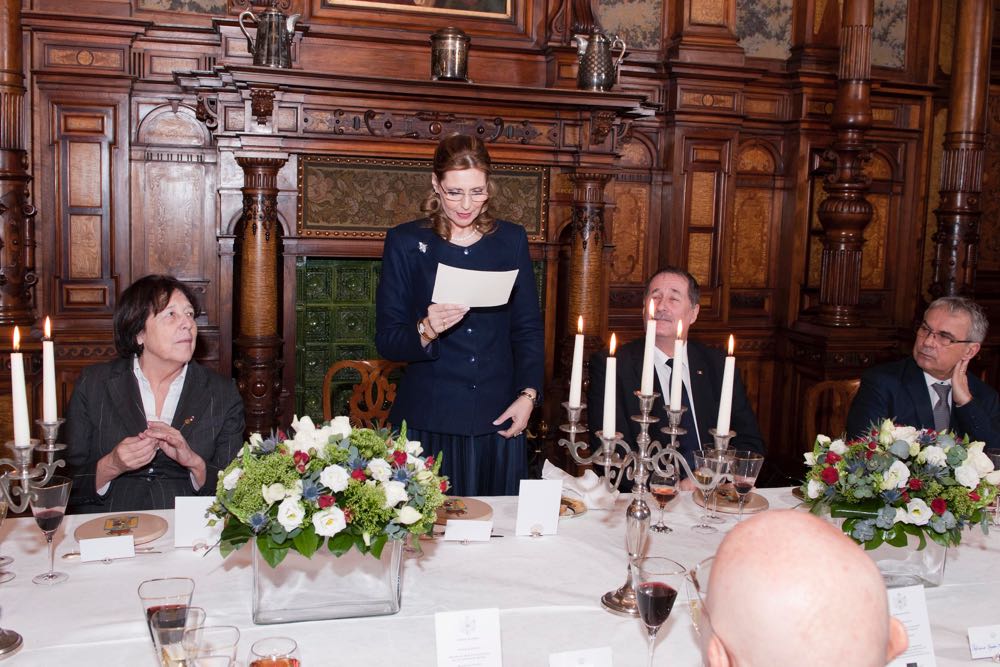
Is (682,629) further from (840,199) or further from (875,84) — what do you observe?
(875,84)

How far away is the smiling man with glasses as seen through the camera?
3.36 metres

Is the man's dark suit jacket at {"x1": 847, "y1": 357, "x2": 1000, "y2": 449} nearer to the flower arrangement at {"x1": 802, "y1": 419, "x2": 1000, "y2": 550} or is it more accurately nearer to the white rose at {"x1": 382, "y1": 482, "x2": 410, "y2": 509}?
the flower arrangement at {"x1": 802, "y1": 419, "x2": 1000, "y2": 550}

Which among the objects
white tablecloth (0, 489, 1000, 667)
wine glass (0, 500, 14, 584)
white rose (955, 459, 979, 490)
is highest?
white rose (955, 459, 979, 490)

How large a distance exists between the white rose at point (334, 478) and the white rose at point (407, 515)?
4.5 inches

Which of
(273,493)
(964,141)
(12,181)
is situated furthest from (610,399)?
(964,141)

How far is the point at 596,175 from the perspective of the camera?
5.23 meters

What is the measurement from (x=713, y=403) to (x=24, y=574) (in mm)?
2302

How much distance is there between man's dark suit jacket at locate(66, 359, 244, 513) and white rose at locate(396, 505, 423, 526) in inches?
45.7

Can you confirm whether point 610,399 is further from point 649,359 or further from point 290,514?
point 290,514

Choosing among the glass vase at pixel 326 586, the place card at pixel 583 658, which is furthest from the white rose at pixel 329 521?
the place card at pixel 583 658

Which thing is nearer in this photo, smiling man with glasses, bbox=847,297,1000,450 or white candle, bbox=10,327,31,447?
white candle, bbox=10,327,31,447

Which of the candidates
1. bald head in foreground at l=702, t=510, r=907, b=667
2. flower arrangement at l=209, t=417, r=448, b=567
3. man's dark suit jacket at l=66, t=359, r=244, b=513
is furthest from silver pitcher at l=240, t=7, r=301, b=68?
bald head in foreground at l=702, t=510, r=907, b=667

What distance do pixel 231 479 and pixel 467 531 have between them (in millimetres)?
681

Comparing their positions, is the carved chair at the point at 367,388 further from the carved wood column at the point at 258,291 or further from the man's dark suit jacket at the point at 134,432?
the carved wood column at the point at 258,291
